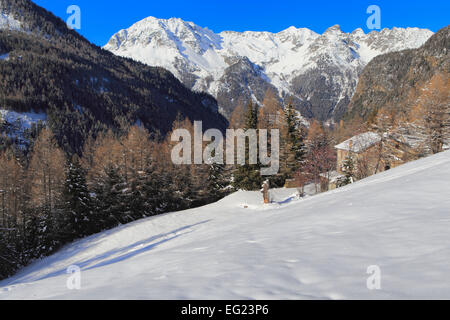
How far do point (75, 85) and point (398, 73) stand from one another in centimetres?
16864

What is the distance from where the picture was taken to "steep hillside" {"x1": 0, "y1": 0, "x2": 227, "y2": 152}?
104m

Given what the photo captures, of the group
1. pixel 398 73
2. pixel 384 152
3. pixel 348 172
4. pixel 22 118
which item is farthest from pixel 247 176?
pixel 398 73

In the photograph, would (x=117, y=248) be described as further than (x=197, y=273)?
Yes

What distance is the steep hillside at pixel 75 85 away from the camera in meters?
104

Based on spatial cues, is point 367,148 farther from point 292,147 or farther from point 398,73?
point 398,73

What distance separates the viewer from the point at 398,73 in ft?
478

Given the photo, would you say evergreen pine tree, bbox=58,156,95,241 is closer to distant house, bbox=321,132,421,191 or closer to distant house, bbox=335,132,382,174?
distant house, bbox=321,132,421,191

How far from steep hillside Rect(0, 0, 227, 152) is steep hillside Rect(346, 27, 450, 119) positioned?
8723 cm

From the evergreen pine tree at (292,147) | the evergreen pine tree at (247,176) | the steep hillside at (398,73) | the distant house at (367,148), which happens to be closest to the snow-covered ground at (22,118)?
the evergreen pine tree at (247,176)

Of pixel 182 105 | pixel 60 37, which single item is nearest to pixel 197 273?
pixel 182 105

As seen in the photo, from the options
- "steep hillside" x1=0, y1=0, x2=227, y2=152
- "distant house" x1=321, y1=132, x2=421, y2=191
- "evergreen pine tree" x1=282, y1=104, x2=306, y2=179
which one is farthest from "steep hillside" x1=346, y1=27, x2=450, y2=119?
"distant house" x1=321, y1=132, x2=421, y2=191

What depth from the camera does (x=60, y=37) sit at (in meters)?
180

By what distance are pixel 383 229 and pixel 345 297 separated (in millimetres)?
2953
